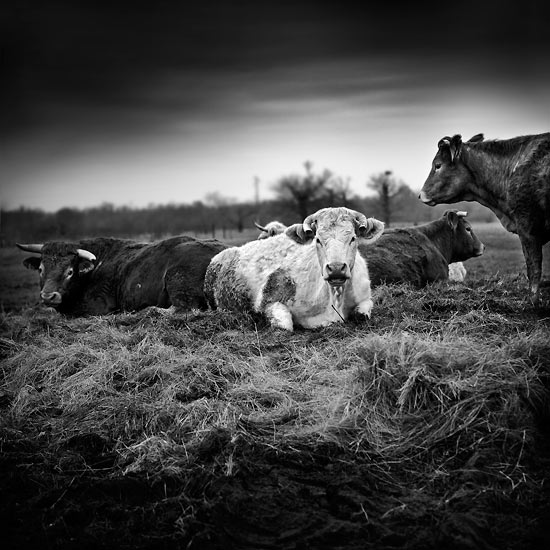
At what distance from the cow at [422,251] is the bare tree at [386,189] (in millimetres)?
20500

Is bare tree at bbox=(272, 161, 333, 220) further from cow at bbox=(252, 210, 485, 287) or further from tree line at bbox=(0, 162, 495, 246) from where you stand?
cow at bbox=(252, 210, 485, 287)

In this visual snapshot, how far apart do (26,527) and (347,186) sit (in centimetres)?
3154

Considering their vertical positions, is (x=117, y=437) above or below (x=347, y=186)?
below

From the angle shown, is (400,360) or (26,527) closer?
(26,527)

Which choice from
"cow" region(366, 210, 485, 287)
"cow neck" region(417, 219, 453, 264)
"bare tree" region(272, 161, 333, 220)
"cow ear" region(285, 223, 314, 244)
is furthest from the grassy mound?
"bare tree" region(272, 161, 333, 220)

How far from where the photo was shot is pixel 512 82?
30.7 feet

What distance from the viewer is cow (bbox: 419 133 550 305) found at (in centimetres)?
704

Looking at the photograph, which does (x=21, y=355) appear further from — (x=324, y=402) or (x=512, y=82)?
(x=512, y=82)

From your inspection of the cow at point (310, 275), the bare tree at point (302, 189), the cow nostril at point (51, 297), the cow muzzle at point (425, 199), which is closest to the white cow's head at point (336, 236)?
the cow at point (310, 275)

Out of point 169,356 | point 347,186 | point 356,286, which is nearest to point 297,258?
point 356,286

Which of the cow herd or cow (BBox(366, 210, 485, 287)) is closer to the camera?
the cow herd

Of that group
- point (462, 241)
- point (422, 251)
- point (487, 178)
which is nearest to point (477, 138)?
point (487, 178)

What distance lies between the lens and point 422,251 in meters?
10.0

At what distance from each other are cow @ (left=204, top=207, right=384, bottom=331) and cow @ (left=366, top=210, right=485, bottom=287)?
198 cm
